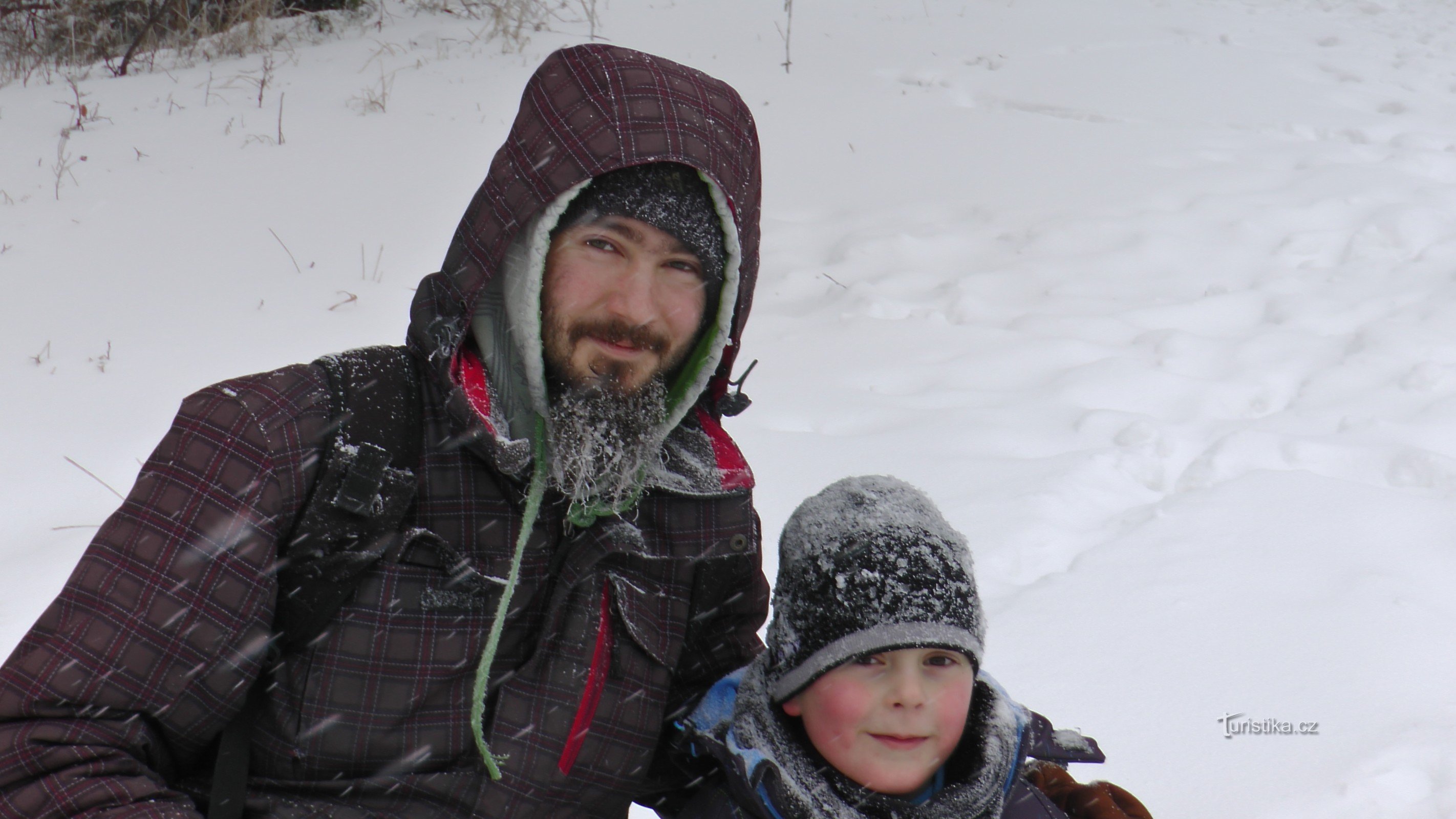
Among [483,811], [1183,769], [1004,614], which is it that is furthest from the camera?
[1004,614]

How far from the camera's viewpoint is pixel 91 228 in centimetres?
463

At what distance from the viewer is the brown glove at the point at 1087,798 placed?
6.62 ft

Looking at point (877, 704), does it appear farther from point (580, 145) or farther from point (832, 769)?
point (580, 145)

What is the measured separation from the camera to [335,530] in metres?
1.64

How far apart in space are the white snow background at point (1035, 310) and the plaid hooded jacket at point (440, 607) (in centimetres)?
111

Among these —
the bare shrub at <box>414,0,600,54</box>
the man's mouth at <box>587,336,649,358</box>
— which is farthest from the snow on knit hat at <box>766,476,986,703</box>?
the bare shrub at <box>414,0,600,54</box>

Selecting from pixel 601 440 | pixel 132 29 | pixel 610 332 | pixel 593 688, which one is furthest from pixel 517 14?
pixel 593 688

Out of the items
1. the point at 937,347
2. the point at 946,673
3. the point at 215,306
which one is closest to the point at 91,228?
the point at 215,306

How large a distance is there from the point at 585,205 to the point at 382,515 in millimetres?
643

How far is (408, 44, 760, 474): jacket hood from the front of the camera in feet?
6.18

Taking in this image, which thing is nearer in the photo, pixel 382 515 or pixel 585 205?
pixel 382 515

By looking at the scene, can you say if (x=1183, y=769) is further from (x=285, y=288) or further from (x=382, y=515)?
(x=285, y=288)

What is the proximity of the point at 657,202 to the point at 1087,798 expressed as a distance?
1.34m

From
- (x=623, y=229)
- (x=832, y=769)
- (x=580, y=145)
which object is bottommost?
(x=832, y=769)
